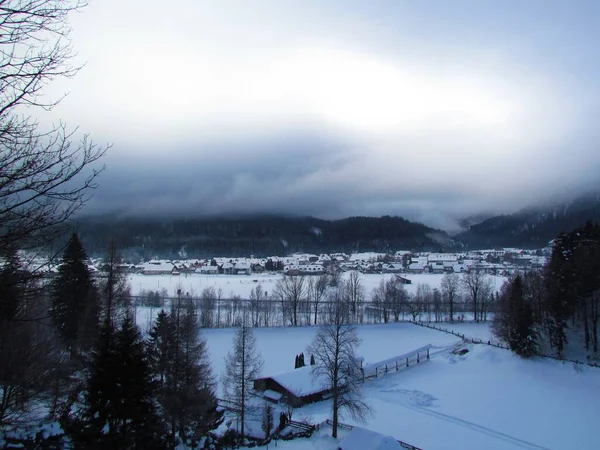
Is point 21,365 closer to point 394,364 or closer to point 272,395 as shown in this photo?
point 272,395

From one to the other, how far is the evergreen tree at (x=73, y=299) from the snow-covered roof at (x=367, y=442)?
55.3ft

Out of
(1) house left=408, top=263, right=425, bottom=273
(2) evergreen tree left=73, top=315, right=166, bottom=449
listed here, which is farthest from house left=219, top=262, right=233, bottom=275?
(2) evergreen tree left=73, top=315, right=166, bottom=449

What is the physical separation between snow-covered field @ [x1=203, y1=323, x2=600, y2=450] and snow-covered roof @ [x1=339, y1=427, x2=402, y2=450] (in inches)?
76.9

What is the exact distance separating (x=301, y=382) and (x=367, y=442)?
452 inches

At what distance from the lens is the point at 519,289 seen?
3497 centimetres

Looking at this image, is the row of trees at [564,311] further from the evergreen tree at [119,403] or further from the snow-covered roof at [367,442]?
the evergreen tree at [119,403]

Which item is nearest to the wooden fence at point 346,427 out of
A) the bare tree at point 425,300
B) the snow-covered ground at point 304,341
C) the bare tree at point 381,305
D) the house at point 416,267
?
the snow-covered ground at point 304,341

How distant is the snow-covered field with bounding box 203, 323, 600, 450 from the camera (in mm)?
20328

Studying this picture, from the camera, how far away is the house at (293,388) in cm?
2598

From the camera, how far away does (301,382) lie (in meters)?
27.6

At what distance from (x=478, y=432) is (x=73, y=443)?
20.0m

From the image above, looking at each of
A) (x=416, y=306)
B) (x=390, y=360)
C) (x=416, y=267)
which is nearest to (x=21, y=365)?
(x=390, y=360)

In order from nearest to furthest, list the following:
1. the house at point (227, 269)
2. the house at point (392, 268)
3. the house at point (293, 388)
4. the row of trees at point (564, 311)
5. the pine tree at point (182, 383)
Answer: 1. the pine tree at point (182, 383)
2. the house at point (293, 388)
3. the row of trees at point (564, 311)
4. the house at point (227, 269)
5. the house at point (392, 268)

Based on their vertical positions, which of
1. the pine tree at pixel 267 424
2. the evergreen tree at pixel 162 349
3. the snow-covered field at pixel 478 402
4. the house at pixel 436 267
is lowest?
the snow-covered field at pixel 478 402
